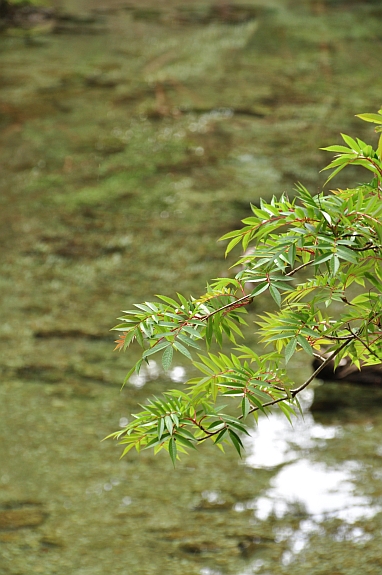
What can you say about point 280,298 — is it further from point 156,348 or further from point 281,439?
point 281,439

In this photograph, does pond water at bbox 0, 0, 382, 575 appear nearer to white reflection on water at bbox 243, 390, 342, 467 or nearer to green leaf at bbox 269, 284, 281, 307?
white reflection on water at bbox 243, 390, 342, 467

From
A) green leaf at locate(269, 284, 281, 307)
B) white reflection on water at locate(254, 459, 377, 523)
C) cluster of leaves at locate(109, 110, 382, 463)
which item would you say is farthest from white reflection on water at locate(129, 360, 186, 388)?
green leaf at locate(269, 284, 281, 307)

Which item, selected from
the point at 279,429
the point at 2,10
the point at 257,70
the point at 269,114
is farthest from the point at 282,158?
the point at 2,10

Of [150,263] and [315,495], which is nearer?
[315,495]

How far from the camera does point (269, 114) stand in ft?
11.8

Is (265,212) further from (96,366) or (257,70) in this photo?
(257,70)

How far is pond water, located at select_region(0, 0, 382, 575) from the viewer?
1.35 meters

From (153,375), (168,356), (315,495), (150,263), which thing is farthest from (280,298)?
(150,263)

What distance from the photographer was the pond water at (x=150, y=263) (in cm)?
135

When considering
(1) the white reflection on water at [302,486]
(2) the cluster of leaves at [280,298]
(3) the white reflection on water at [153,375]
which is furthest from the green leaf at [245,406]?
(3) the white reflection on water at [153,375]

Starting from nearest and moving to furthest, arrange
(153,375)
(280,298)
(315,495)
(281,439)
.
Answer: (280,298)
(315,495)
(281,439)
(153,375)

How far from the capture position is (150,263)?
244cm

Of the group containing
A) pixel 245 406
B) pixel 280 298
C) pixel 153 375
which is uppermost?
pixel 280 298

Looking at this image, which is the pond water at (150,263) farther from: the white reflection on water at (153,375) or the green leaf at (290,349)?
the green leaf at (290,349)
